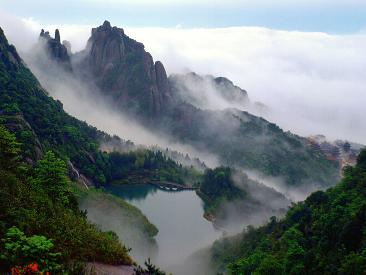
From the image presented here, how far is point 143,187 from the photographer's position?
194125mm

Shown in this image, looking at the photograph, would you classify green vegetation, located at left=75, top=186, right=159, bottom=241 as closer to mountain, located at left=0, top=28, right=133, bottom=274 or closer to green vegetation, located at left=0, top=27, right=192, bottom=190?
green vegetation, located at left=0, top=27, right=192, bottom=190

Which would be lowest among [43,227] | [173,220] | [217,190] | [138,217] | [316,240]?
[43,227]

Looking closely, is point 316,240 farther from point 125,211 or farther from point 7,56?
point 7,56

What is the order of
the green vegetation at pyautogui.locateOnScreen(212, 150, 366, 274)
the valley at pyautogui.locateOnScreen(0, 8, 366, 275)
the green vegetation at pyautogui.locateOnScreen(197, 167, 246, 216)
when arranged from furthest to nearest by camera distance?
1. the green vegetation at pyautogui.locateOnScreen(197, 167, 246, 216)
2. the green vegetation at pyautogui.locateOnScreen(212, 150, 366, 274)
3. the valley at pyautogui.locateOnScreen(0, 8, 366, 275)

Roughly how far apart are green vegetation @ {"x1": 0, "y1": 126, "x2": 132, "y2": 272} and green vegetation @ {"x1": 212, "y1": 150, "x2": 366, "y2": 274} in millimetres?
20525

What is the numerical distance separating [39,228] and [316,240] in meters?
39.5

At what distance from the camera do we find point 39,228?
109ft

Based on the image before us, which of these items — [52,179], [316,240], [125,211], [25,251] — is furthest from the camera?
[125,211]

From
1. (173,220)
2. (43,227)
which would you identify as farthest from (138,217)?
(43,227)

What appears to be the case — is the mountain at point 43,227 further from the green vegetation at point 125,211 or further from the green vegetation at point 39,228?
the green vegetation at point 125,211

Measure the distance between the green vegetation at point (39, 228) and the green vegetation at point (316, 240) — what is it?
67.3 feet

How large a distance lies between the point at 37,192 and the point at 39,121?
374 feet

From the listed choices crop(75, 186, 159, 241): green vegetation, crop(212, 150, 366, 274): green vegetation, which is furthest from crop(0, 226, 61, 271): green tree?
crop(75, 186, 159, 241): green vegetation

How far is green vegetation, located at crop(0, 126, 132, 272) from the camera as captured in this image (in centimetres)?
2859
